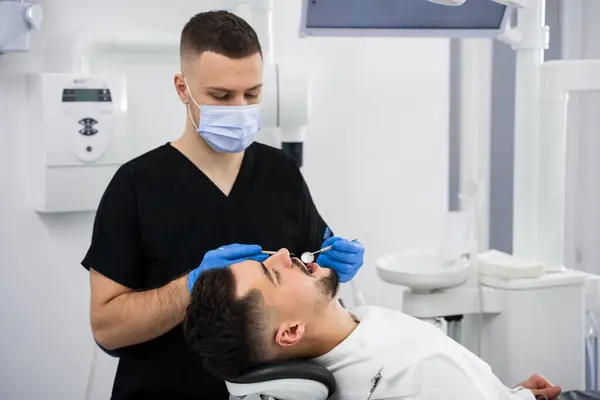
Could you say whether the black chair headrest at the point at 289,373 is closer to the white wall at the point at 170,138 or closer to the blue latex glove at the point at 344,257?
the blue latex glove at the point at 344,257

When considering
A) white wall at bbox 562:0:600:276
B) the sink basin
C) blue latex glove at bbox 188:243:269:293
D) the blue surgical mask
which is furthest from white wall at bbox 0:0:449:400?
blue latex glove at bbox 188:243:269:293

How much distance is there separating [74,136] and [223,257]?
0.93m

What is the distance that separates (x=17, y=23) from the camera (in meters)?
2.09

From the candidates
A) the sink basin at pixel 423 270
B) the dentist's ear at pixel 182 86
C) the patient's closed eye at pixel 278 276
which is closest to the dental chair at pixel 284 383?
the patient's closed eye at pixel 278 276

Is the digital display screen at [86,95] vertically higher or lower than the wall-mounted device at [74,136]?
higher

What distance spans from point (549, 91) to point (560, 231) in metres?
0.44

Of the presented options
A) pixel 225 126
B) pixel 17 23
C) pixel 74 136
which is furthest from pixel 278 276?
pixel 17 23

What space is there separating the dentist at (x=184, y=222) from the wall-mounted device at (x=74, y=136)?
575 mm

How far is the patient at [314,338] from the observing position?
1476 mm

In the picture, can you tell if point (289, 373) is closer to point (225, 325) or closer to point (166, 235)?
point (225, 325)

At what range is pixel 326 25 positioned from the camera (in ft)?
7.38

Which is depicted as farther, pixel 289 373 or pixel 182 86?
pixel 182 86

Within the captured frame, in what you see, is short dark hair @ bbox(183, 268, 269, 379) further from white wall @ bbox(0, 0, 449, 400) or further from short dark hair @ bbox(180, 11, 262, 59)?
white wall @ bbox(0, 0, 449, 400)

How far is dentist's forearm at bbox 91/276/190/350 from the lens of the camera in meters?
1.57
